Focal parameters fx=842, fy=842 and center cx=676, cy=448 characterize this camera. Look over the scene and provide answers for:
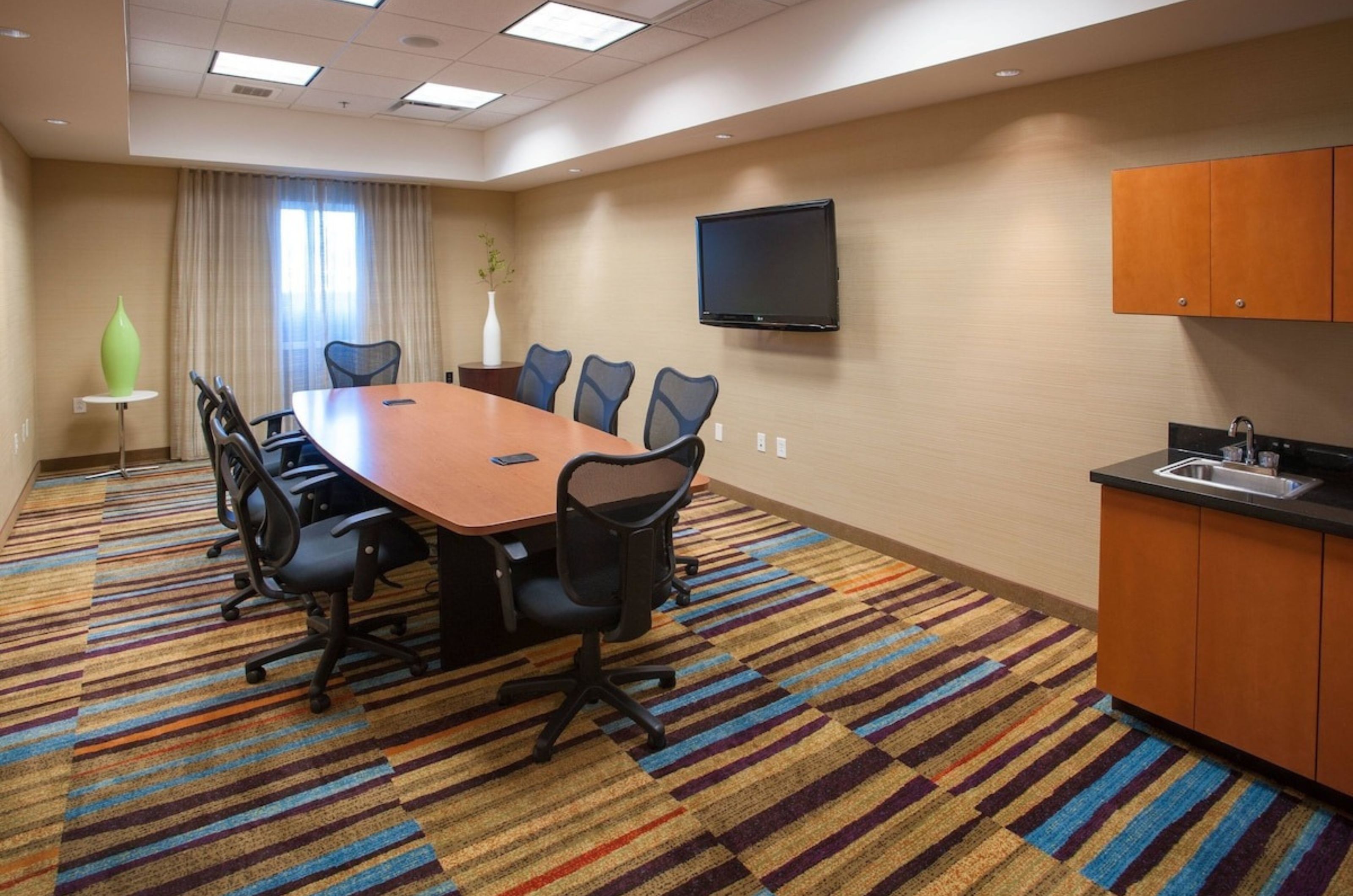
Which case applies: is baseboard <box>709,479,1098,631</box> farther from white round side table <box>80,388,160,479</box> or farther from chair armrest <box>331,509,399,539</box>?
white round side table <box>80,388,160,479</box>

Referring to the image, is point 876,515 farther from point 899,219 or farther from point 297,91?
point 297,91

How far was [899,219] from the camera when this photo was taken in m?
4.23

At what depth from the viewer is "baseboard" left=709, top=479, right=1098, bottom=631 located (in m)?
3.64

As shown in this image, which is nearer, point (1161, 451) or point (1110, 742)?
point (1110, 742)

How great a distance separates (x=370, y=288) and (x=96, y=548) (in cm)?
356

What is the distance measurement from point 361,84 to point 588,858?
5145 mm

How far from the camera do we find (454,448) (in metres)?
3.64

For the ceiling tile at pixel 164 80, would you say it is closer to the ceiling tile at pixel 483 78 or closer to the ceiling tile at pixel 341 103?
the ceiling tile at pixel 341 103

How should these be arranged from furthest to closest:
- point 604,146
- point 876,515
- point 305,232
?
point 305,232, point 604,146, point 876,515

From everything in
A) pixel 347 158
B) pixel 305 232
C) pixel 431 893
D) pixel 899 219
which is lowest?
pixel 431 893

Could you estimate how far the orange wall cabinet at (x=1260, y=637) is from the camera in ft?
7.57

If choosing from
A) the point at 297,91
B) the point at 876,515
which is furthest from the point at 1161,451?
the point at 297,91

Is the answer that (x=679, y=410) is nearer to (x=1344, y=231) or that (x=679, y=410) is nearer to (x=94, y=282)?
(x=1344, y=231)

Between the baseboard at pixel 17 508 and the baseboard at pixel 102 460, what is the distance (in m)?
0.14
